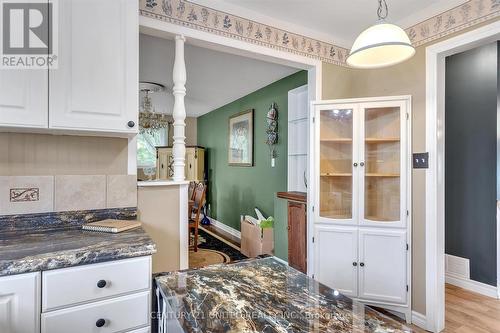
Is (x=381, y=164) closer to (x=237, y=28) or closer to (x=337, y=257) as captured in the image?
(x=337, y=257)

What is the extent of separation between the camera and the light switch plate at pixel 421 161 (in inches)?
85.7

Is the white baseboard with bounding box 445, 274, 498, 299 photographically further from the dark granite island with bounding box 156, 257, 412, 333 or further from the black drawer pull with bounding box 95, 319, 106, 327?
the black drawer pull with bounding box 95, 319, 106, 327

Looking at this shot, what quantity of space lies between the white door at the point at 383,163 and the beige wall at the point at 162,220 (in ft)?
5.03

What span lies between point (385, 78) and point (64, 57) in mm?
2484

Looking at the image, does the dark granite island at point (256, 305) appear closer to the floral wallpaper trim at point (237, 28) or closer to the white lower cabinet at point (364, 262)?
the white lower cabinet at point (364, 262)

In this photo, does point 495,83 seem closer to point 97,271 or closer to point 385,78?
point 385,78

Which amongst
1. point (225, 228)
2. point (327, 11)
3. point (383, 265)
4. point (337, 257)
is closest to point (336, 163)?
point (337, 257)

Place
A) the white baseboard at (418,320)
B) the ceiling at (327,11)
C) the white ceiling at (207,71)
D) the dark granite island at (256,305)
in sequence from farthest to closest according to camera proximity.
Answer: the white ceiling at (207,71) → the white baseboard at (418,320) → the ceiling at (327,11) → the dark granite island at (256,305)

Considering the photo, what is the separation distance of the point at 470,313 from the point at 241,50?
9.82ft

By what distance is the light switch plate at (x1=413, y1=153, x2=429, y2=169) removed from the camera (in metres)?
2.18

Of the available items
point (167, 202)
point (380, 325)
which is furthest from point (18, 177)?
point (380, 325)

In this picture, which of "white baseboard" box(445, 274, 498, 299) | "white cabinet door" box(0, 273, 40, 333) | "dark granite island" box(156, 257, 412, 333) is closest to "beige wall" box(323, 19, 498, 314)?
"white baseboard" box(445, 274, 498, 299)

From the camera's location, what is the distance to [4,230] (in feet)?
4.88

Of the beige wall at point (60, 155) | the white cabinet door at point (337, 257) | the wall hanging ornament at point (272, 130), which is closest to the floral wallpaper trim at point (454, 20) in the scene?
the white cabinet door at point (337, 257)
